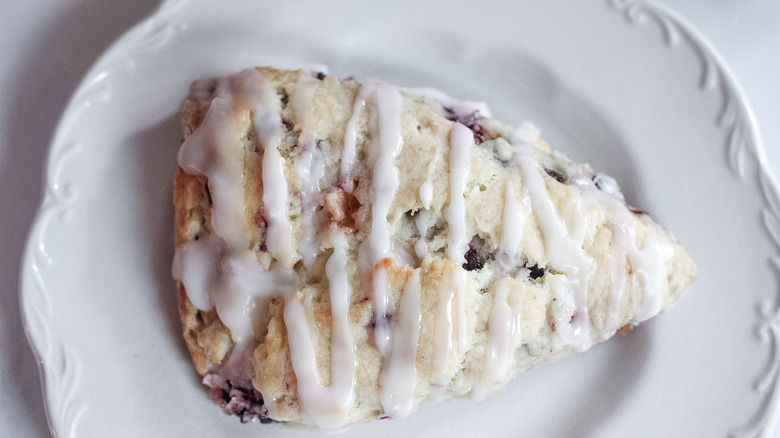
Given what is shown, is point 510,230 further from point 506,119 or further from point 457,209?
point 506,119

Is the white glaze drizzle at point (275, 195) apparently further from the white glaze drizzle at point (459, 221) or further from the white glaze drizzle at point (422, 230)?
the white glaze drizzle at point (459, 221)

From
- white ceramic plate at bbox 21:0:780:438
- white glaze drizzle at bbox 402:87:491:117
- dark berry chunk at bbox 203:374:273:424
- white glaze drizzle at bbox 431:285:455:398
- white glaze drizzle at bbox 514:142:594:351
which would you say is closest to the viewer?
white glaze drizzle at bbox 431:285:455:398

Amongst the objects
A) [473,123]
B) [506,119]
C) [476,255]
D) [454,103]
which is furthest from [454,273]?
[506,119]

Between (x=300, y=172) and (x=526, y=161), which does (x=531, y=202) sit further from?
(x=300, y=172)

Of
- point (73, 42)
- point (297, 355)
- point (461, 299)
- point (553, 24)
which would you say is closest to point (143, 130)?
point (73, 42)

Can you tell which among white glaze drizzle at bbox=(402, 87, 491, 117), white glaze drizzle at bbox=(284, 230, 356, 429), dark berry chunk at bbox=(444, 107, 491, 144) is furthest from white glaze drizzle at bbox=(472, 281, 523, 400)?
white glaze drizzle at bbox=(402, 87, 491, 117)

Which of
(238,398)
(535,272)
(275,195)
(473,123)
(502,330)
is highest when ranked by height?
(473,123)

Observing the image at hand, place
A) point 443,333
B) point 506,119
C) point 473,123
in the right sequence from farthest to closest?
point 506,119 → point 473,123 → point 443,333

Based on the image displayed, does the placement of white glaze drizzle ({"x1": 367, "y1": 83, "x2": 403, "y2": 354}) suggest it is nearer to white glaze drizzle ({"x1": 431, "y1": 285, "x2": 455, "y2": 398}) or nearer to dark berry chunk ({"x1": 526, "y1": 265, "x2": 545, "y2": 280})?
white glaze drizzle ({"x1": 431, "y1": 285, "x2": 455, "y2": 398})
